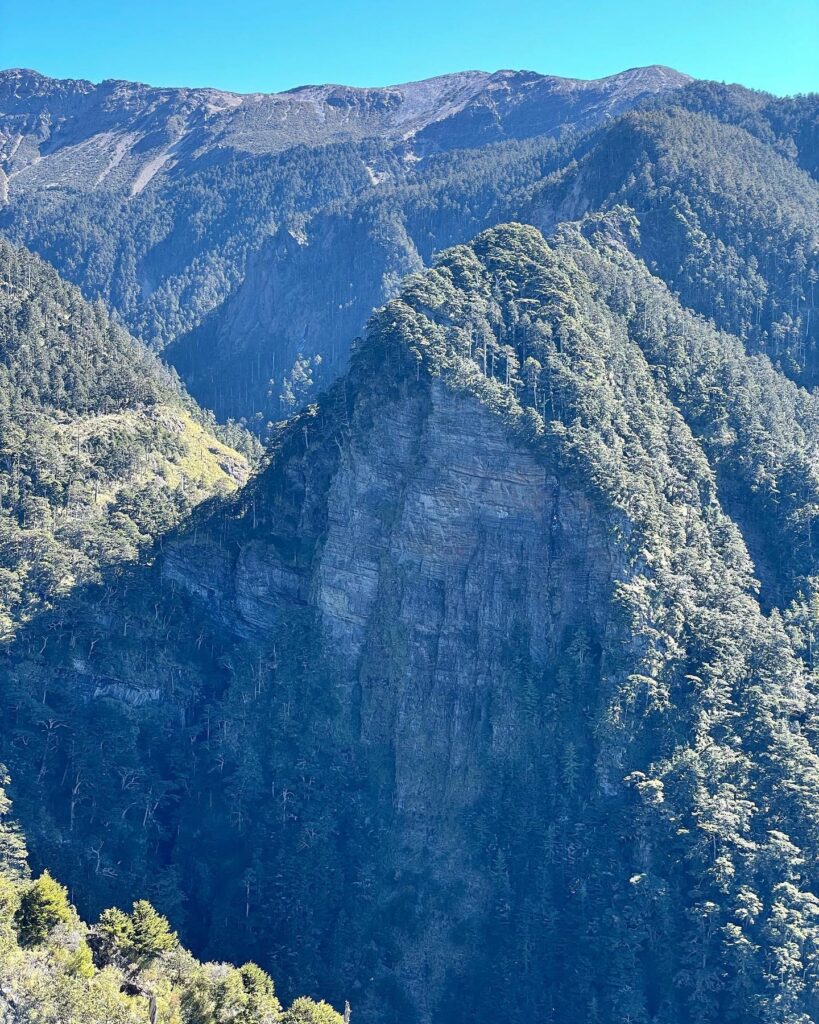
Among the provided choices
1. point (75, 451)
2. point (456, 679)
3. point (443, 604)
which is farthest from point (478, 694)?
point (75, 451)

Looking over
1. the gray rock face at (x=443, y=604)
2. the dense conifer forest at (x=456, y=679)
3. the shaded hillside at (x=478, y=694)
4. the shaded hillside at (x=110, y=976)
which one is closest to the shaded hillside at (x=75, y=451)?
the dense conifer forest at (x=456, y=679)

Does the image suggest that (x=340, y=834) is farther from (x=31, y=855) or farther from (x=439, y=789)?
(x=31, y=855)

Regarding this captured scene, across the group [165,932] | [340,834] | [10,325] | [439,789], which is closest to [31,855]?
[165,932]

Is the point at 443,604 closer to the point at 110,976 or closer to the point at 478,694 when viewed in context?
the point at 478,694

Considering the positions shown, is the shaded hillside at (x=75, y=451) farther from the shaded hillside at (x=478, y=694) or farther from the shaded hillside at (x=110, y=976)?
the shaded hillside at (x=110, y=976)

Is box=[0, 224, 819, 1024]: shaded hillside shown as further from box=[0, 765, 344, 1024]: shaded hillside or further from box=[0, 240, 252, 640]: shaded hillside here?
box=[0, 765, 344, 1024]: shaded hillside

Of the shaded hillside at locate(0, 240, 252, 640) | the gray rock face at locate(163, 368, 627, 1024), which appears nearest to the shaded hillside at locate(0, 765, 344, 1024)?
the gray rock face at locate(163, 368, 627, 1024)
